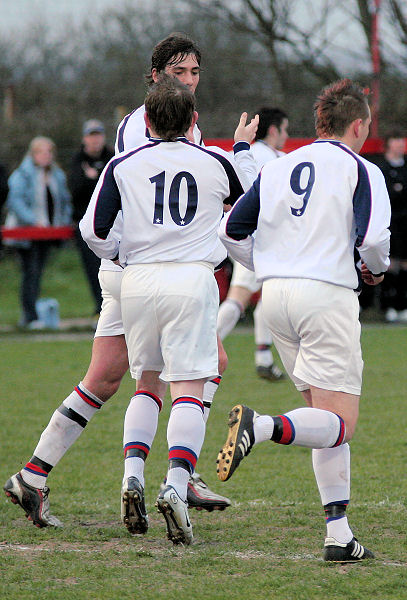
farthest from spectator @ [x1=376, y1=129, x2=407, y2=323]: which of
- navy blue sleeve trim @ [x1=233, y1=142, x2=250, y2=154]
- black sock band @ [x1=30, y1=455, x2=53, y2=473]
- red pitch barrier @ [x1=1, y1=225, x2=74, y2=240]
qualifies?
black sock band @ [x1=30, y1=455, x2=53, y2=473]

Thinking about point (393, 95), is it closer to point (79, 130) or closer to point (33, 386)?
point (79, 130)

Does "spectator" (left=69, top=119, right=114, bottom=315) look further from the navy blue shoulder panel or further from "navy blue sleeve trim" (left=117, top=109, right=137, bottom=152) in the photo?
the navy blue shoulder panel

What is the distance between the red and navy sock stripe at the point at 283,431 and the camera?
3910mm

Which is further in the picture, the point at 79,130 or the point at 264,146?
the point at 79,130

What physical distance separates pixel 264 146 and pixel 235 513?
14.6 ft

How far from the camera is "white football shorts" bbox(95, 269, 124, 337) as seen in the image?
4.73 m

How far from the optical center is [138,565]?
401 cm

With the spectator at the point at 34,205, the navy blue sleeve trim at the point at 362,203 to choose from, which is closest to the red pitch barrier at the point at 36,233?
the spectator at the point at 34,205

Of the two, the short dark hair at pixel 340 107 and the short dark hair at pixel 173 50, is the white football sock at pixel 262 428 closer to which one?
the short dark hair at pixel 340 107

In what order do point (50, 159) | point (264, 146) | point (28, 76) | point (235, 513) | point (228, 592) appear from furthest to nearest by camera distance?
point (28, 76)
point (50, 159)
point (264, 146)
point (235, 513)
point (228, 592)

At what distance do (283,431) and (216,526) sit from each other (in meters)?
0.97

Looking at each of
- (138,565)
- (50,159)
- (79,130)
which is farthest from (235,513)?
(79,130)

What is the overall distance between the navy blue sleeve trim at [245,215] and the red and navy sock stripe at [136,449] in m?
1.03

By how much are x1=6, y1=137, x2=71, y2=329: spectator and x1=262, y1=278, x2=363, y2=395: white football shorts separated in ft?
29.6
